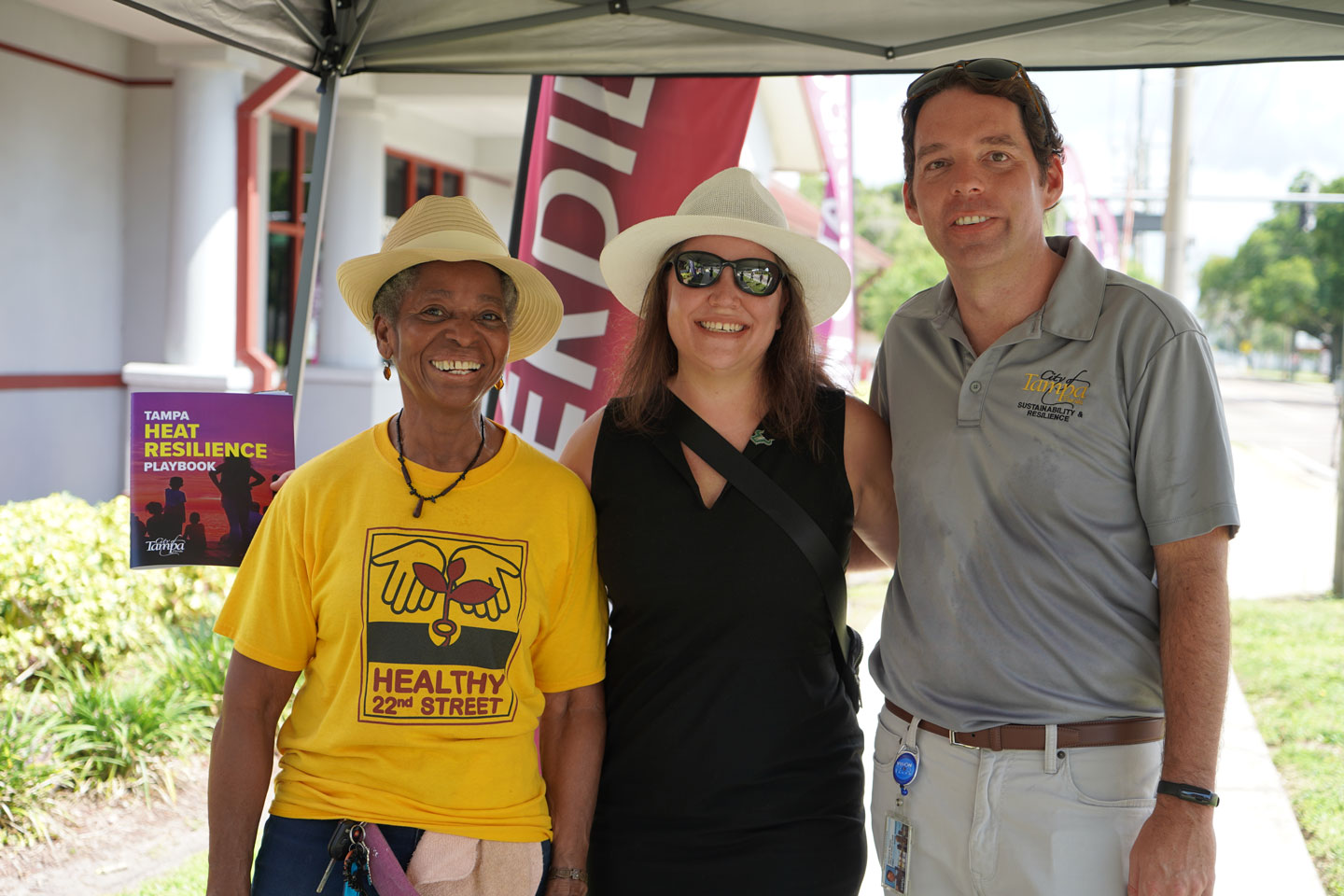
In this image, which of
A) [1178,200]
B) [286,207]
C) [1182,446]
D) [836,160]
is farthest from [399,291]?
[286,207]

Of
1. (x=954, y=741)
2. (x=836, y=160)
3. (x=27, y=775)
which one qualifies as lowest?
(x=27, y=775)

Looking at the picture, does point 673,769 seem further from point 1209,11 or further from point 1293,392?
point 1293,392

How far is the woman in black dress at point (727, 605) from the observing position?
7.68 ft

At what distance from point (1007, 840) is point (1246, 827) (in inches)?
135

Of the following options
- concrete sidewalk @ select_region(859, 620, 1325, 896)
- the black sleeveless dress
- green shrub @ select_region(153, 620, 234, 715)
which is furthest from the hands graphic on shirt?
green shrub @ select_region(153, 620, 234, 715)

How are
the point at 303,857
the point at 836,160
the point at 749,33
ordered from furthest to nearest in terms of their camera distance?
the point at 836,160
the point at 749,33
the point at 303,857

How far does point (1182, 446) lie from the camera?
6.88 ft

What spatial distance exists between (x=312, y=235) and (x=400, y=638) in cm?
195

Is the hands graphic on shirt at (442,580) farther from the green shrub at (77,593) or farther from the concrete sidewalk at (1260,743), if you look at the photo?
the green shrub at (77,593)

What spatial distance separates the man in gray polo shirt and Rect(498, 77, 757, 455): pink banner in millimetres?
1937

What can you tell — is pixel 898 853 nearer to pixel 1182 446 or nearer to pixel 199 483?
pixel 1182 446

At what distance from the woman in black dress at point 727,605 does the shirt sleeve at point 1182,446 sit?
2.12 feet

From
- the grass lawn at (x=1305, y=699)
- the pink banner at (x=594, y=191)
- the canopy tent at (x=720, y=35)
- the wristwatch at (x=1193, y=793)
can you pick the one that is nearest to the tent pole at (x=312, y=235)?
the canopy tent at (x=720, y=35)

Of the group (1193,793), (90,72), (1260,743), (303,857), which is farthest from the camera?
(90,72)
